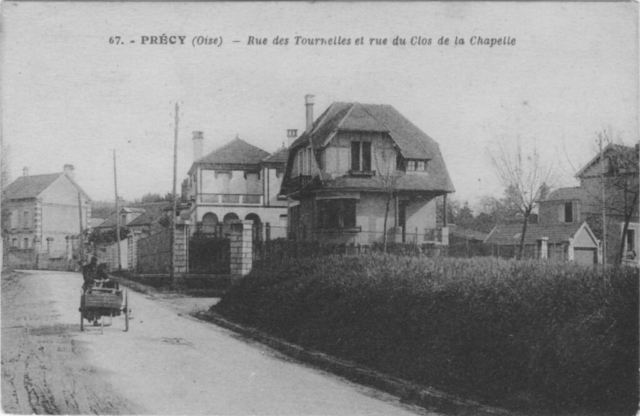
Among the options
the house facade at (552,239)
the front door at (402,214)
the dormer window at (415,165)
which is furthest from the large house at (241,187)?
the house facade at (552,239)

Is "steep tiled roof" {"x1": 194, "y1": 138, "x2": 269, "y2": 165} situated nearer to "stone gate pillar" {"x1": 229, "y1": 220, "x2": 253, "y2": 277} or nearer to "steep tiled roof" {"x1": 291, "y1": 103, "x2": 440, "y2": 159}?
"steep tiled roof" {"x1": 291, "y1": 103, "x2": 440, "y2": 159}

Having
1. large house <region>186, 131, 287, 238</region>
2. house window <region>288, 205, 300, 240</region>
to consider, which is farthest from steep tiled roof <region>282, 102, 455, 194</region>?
large house <region>186, 131, 287, 238</region>

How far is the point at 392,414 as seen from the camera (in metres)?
6.71

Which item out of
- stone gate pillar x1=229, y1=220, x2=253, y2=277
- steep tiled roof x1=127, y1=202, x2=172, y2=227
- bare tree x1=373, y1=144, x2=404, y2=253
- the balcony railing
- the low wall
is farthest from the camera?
steep tiled roof x1=127, y1=202, x2=172, y2=227

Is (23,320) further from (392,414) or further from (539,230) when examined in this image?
(539,230)

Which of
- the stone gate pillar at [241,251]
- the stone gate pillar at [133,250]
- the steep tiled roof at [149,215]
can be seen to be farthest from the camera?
the steep tiled roof at [149,215]

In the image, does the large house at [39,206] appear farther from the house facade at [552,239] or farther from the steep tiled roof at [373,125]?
the house facade at [552,239]

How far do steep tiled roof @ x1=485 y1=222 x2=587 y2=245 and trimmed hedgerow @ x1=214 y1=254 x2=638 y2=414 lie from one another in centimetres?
2062

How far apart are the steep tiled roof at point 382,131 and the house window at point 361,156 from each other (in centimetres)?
52

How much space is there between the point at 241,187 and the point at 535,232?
18197 millimetres

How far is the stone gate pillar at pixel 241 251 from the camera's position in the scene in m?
19.6

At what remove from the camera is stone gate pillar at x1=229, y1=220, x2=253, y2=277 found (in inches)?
771

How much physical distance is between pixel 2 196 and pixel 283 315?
17.6 feet

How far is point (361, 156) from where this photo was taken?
2755 centimetres
